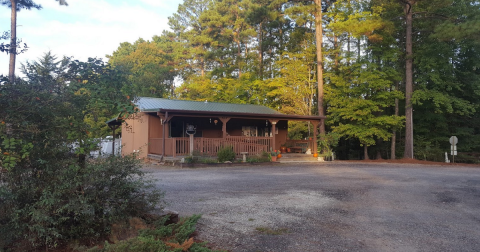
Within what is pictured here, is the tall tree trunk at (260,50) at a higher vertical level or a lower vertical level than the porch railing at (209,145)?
higher

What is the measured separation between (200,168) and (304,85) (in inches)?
596

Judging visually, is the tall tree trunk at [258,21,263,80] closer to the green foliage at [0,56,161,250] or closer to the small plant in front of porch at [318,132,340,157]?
the small plant in front of porch at [318,132,340,157]

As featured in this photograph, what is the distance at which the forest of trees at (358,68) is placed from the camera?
22.4 meters

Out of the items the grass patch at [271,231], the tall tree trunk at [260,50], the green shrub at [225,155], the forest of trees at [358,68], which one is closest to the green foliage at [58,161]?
the grass patch at [271,231]

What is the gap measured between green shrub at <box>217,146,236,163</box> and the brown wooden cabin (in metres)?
0.75

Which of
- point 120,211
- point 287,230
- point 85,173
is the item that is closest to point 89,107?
point 85,173

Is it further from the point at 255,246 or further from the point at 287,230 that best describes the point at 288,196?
the point at 255,246

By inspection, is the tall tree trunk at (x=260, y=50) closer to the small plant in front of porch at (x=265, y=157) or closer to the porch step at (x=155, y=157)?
the small plant in front of porch at (x=265, y=157)

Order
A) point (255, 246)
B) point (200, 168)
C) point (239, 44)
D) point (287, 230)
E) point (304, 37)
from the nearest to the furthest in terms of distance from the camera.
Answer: point (255, 246)
point (287, 230)
point (200, 168)
point (304, 37)
point (239, 44)

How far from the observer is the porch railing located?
656 inches

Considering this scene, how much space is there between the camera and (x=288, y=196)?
789 cm

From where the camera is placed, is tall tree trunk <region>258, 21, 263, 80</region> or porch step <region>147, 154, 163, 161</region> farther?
tall tree trunk <region>258, 21, 263, 80</region>

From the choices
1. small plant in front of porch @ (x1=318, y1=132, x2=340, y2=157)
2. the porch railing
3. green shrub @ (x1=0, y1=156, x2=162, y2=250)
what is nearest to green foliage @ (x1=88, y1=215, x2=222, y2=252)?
green shrub @ (x1=0, y1=156, x2=162, y2=250)

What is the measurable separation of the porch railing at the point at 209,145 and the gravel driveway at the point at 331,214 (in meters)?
6.55
